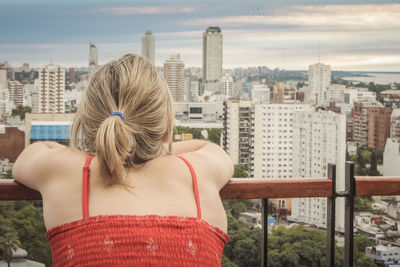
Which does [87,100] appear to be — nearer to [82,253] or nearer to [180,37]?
[82,253]

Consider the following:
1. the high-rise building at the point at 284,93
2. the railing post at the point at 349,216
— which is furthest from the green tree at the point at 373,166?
the railing post at the point at 349,216

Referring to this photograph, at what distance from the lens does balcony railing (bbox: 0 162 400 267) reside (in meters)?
1.12

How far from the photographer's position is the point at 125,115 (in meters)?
0.80

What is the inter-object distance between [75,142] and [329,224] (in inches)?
26.5

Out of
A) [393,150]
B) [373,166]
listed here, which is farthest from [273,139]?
[393,150]

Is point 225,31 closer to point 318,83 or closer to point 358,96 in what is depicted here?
point 318,83

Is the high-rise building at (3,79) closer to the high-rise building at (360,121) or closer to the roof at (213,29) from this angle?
the high-rise building at (360,121)

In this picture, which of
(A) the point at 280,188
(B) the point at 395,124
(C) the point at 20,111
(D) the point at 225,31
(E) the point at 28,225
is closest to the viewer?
(A) the point at 280,188

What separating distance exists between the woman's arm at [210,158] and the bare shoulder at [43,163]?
0.61 ft

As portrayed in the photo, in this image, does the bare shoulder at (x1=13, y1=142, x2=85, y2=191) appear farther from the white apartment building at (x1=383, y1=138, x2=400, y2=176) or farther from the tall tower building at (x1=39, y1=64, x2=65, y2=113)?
the tall tower building at (x1=39, y1=64, x2=65, y2=113)

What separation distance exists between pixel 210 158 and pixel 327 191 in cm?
43

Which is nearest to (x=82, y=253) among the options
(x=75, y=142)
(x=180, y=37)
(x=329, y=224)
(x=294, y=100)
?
(x=75, y=142)

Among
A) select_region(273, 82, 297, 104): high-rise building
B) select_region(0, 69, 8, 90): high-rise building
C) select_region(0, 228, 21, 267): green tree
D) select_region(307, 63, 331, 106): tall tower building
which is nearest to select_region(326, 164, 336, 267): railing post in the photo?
select_region(0, 228, 21, 267): green tree

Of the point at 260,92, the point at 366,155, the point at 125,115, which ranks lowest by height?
the point at 366,155
